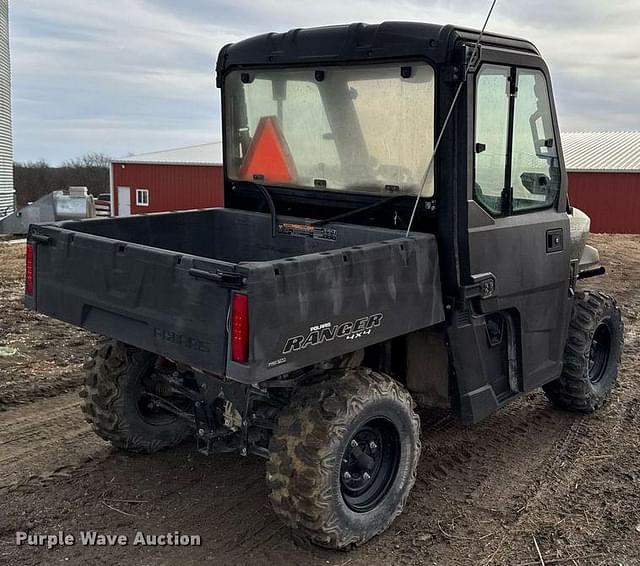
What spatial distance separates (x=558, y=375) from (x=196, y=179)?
30024 mm

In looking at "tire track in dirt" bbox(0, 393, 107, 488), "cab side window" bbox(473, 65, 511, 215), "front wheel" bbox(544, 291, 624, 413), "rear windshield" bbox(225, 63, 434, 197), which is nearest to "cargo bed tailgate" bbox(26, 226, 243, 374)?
"tire track in dirt" bbox(0, 393, 107, 488)

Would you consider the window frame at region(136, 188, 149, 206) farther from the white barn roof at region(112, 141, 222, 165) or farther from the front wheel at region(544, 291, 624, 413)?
the front wheel at region(544, 291, 624, 413)

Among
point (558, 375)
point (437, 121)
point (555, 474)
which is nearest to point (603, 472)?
point (555, 474)

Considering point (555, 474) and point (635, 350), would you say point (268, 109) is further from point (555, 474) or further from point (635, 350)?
point (635, 350)

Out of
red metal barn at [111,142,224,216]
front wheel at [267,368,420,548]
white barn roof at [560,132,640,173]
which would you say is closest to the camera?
front wheel at [267,368,420,548]

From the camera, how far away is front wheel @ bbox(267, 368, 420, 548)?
3566 mm

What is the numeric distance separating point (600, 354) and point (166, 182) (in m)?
30.8

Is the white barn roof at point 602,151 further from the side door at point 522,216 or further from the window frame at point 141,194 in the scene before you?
the window frame at point 141,194

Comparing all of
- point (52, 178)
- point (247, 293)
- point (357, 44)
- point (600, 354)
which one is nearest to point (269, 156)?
point (357, 44)

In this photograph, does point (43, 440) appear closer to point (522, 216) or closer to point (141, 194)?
point (522, 216)

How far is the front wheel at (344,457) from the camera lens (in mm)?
3566

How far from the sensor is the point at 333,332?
3.44 meters

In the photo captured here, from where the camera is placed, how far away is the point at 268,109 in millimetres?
4930

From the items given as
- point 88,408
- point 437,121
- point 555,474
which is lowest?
point 555,474
